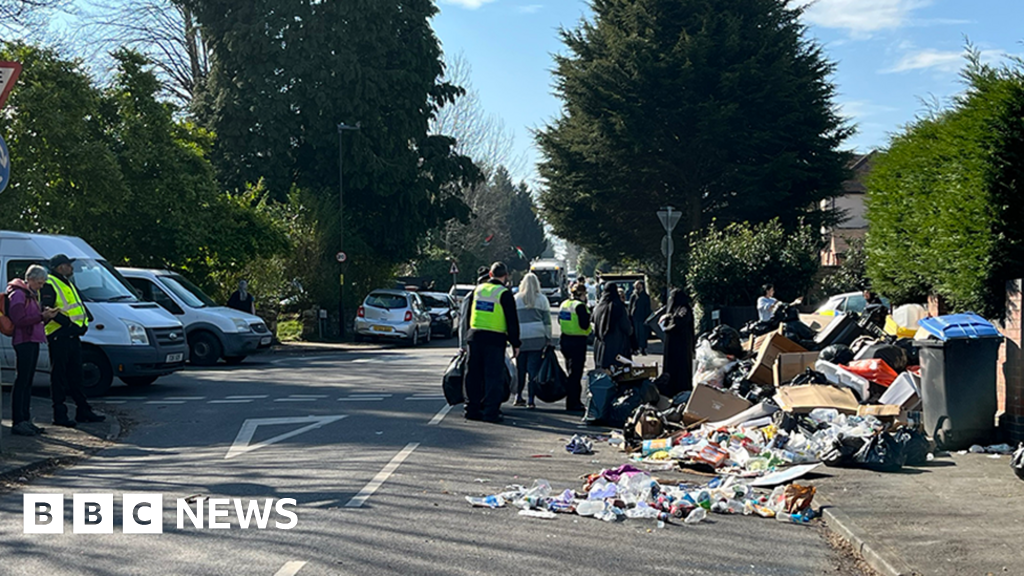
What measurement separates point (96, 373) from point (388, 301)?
16.1m

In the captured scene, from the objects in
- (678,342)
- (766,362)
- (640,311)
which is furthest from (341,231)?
(766,362)

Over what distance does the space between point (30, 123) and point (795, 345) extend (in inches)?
724

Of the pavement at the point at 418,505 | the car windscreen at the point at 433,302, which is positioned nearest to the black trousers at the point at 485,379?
the pavement at the point at 418,505

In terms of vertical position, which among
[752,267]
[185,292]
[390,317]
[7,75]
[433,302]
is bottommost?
[390,317]

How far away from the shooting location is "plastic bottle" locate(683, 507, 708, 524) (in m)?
7.19

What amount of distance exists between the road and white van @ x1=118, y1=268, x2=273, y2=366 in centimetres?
663

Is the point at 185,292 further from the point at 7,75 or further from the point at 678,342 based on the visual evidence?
the point at 7,75

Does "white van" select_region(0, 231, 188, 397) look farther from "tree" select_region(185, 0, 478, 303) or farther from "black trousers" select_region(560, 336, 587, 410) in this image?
"tree" select_region(185, 0, 478, 303)

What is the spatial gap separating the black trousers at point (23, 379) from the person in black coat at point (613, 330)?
7.10 m

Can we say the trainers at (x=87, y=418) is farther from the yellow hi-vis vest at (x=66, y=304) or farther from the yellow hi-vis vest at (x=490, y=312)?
the yellow hi-vis vest at (x=490, y=312)

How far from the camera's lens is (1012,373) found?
1000 cm

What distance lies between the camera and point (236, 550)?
6.12m

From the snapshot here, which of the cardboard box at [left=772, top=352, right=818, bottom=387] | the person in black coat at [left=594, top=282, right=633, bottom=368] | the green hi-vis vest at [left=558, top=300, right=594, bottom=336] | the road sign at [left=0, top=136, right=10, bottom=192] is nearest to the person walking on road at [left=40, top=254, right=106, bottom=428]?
the road sign at [left=0, top=136, right=10, bottom=192]

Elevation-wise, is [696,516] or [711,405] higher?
[711,405]
